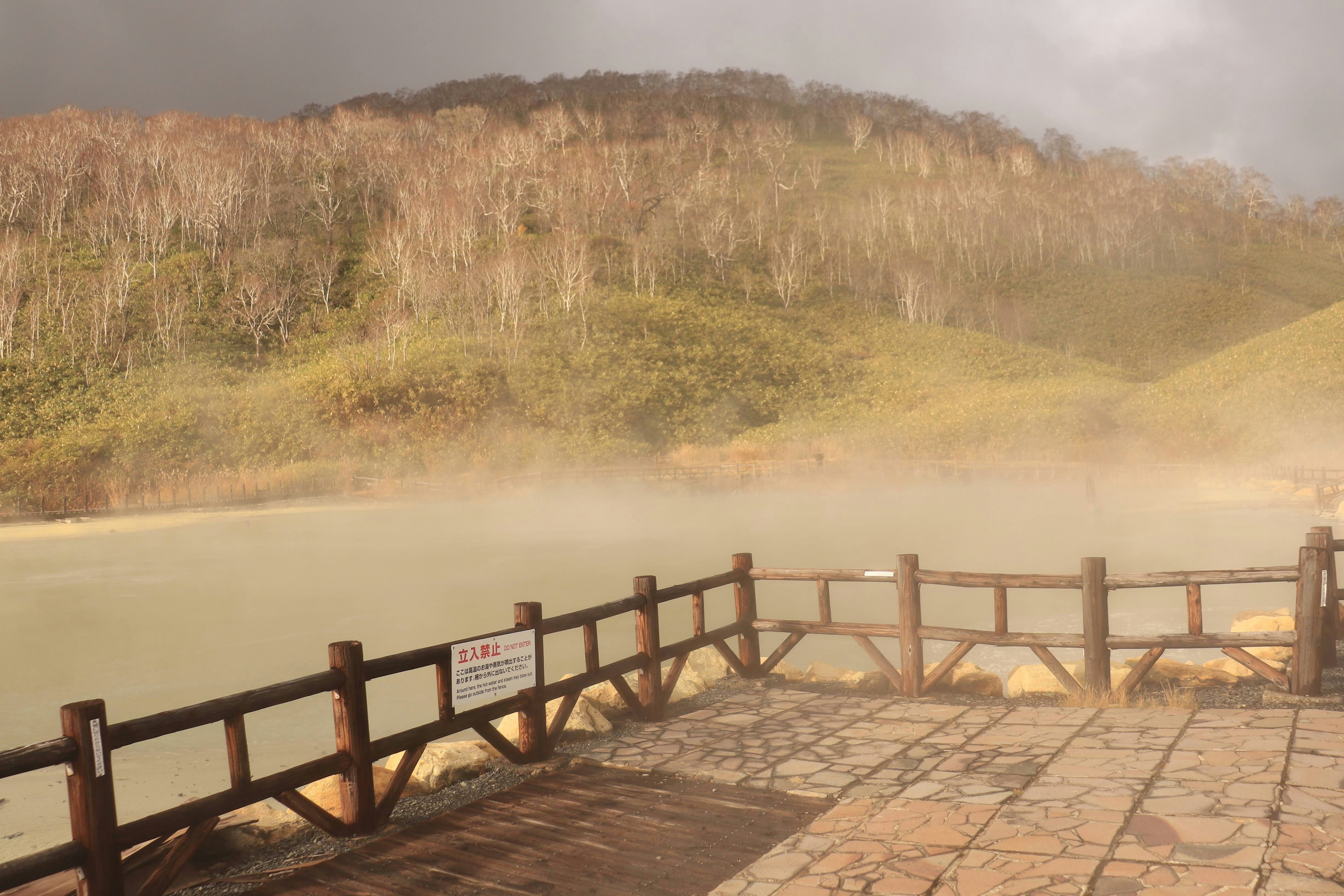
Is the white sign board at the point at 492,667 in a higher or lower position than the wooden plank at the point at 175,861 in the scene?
higher

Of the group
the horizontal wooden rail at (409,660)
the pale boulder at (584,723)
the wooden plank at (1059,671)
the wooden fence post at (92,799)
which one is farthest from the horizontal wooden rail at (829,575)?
the wooden fence post at (92,799)

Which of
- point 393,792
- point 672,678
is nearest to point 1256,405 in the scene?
point 672,678

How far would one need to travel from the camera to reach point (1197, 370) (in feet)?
161

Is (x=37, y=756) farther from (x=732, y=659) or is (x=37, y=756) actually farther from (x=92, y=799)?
(x=732, y=659)

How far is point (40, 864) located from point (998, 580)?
7164mm

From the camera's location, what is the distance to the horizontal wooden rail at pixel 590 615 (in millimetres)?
7488

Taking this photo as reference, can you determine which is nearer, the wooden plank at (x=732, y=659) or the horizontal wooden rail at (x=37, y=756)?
the horizontal wooden rail at (x=37, y=756)

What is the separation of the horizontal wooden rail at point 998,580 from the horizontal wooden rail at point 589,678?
8.67ft

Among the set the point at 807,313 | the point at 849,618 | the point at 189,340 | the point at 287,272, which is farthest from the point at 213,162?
the point at 849,618

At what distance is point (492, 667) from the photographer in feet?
23.1

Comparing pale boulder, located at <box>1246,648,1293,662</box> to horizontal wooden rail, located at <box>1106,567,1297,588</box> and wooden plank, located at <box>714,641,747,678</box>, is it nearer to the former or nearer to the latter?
horizontal wooden rail, located at <box>1106,567,1297,588</box>

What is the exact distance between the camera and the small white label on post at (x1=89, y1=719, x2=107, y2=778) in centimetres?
467

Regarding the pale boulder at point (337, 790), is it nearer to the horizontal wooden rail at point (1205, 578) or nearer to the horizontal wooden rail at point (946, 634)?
the horizontal wooden rail at point (946, 634)

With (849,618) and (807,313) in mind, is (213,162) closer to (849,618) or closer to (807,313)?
(807,313)
